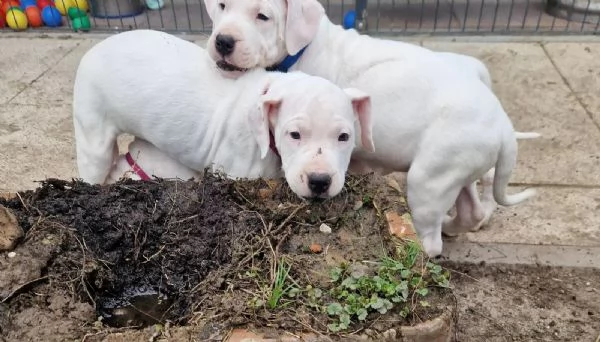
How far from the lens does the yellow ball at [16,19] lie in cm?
795

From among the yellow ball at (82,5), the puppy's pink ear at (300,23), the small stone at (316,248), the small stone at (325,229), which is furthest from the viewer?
the yellow ball at (82,5)

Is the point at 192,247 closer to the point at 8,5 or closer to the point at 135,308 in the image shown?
the point at 135,308

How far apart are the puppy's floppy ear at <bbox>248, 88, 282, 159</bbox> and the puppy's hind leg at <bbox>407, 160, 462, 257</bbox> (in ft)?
2.94

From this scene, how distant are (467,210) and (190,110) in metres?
1.89

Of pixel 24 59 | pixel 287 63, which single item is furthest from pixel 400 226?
pixel 24 59

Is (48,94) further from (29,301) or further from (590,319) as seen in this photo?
(590,319)

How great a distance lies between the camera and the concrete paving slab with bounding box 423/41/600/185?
506 centimetres

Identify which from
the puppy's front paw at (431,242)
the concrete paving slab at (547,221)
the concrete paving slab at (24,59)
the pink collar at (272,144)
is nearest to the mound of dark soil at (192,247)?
the pink collar at (272,144)

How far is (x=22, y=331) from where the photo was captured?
7.18ft

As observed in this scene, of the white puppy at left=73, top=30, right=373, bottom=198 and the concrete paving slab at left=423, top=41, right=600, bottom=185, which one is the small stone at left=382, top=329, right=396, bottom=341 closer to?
the white puppy at left=73, top=30, right=373, bottom=198

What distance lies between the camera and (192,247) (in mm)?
2611

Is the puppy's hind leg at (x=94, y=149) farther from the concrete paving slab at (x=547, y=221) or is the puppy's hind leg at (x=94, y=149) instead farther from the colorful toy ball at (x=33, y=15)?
the colorful toy ball at (x=33, y=15)

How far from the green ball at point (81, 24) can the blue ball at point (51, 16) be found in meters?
0.25

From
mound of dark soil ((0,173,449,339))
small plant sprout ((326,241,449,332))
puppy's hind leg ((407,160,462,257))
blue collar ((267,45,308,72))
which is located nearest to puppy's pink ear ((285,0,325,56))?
blue collar ((267,45,308,72))
